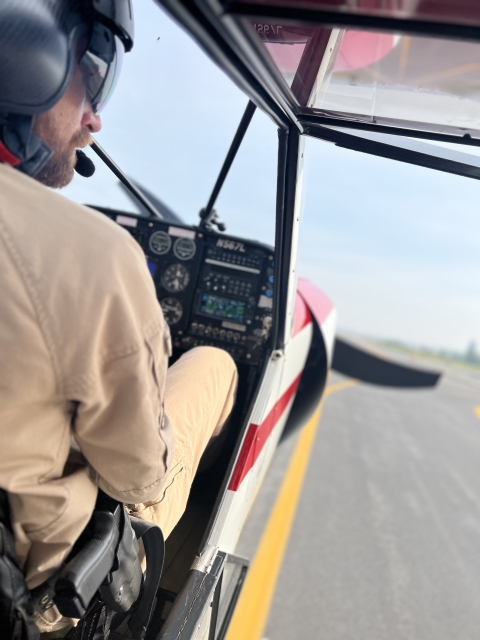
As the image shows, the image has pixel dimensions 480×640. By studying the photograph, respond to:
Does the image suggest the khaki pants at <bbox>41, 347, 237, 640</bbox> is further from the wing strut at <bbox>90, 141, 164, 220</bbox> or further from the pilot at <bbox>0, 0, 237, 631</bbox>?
the wing strut at <bbox>90, 141, 164, 220</bbox>

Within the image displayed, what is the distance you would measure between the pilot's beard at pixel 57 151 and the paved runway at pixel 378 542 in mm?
1953

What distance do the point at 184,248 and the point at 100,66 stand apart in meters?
1.58

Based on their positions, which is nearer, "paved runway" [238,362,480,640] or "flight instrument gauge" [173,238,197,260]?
"paved runway" [238,362,480,640]

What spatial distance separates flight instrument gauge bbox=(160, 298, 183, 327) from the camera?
264 centimetres

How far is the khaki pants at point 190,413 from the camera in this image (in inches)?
49.9

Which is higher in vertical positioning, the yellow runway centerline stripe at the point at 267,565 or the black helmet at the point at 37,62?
the black helmet at the point at 37,62

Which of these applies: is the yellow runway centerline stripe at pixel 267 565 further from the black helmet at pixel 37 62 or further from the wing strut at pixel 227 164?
the black helmet at pixel 37 62

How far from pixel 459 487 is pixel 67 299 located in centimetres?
410

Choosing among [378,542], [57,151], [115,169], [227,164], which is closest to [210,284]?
[227,164]

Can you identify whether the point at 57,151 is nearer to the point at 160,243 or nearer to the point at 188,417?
the point at 188,417

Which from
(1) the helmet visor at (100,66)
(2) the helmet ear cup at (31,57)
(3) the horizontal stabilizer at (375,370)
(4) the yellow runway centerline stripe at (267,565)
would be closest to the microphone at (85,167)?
(1) the helmet visor at (100,66)

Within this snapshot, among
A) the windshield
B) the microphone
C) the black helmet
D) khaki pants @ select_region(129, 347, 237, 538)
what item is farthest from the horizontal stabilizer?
the black helmet

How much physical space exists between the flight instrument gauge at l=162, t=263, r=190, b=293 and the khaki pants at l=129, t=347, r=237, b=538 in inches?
34.3

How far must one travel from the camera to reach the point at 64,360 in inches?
27.3
